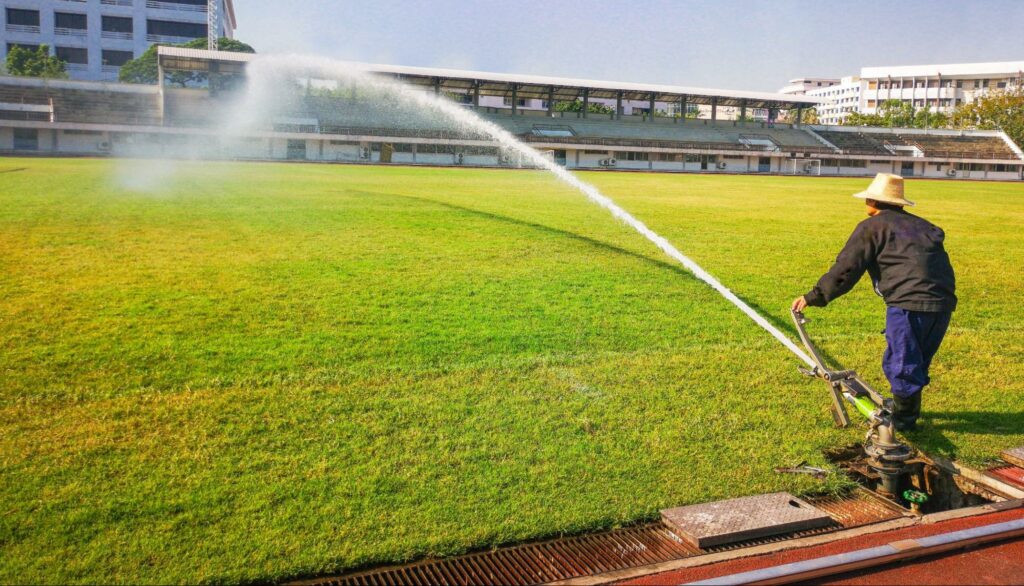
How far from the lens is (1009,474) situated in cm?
554

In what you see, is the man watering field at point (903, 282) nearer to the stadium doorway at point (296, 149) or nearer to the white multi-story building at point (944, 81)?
the stadium doorway at point (296, 149)

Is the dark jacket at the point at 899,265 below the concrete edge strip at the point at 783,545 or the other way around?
the other way around

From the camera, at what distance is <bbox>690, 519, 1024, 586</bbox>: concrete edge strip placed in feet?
12.4

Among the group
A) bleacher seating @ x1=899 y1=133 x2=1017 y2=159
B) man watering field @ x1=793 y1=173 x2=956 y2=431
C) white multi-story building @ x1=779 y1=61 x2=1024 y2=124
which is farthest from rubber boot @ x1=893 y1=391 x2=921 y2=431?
white multi-story building @ x1=779 y1=61 x2=1024 y2=124

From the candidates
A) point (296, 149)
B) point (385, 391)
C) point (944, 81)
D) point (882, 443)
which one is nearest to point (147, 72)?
point (296, 149)

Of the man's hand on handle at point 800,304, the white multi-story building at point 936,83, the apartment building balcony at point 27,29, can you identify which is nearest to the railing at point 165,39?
the apartment building balcony at point 27,29

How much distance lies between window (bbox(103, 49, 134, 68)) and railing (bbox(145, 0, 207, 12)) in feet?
17.6

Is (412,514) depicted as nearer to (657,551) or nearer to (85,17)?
(657,551)

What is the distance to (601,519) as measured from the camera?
4699 millimetres

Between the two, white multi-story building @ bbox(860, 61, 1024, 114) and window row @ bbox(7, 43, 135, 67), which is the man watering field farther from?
white multi-story building @ bbox(860, 61, 1024, 114)

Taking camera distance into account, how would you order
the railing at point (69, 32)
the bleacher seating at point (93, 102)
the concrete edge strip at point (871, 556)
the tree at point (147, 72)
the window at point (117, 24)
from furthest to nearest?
1. the window at point (117, 24)
2. the railing at point (69, 32)
3. the tree at point (147, 72)
4. the bleacher seating at point (93, 102)
5. the concrete edge strip at point (871, 556)

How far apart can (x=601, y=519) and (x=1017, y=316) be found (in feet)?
28.3

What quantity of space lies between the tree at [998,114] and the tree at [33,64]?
331 feet

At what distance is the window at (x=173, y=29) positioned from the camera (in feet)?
247
